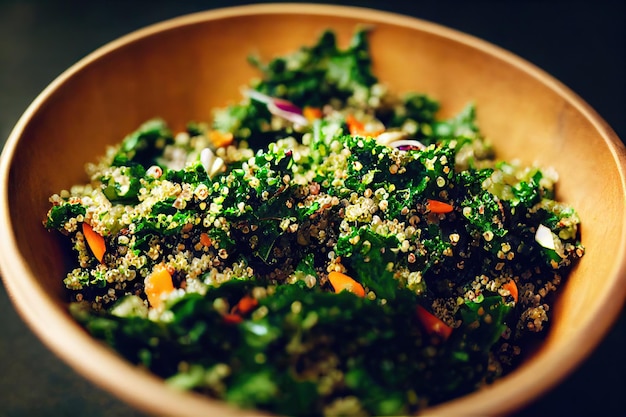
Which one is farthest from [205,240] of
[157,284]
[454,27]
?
[454,27]

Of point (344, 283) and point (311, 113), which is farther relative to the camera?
point (311, 113)

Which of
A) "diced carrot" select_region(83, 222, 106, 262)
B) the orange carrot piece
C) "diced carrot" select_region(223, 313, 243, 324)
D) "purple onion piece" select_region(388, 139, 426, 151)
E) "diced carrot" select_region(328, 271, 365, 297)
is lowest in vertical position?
"diced carrot" select_region(83, 222, 106, 262)

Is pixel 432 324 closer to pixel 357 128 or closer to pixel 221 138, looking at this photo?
pixel 357 128

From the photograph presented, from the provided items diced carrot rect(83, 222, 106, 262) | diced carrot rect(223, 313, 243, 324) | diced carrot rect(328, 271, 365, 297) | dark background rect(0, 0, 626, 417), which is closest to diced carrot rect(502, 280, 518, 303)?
diced carrot rect(328, 271, 365, 297)

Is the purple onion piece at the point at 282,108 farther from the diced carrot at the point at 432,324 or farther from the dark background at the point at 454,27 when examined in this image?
the dark background at the point at 454,27

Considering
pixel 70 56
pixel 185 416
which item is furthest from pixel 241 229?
pixel 70 56

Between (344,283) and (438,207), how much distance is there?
0.32 meters

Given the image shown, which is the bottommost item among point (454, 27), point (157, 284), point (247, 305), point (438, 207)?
point (157, 284)

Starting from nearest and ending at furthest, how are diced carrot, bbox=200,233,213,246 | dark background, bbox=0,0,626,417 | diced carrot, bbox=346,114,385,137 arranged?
1. diced carrot, bbox=200,233,213,246
2. diced carrot, bbox=346,114,385,137
3. dark background, bbox=0,0,626,417

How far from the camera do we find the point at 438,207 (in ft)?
4.70

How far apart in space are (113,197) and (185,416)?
75 cm

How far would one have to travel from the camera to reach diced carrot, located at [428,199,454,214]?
1.43 m

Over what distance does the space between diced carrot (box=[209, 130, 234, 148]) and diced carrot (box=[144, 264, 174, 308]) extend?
52cm

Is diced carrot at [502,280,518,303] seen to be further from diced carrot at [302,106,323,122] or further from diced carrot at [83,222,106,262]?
diced carrot at [83,222,106,262]
